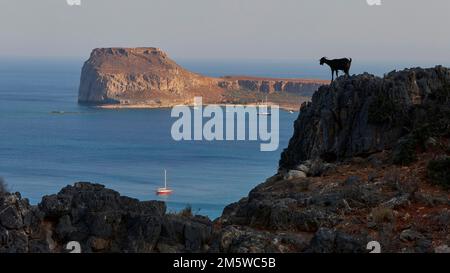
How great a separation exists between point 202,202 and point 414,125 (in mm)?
48568

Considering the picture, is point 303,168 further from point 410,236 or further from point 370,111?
point 410,236

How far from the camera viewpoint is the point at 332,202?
13.3m

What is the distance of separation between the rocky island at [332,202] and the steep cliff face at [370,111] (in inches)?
0.9

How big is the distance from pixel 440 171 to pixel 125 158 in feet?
274

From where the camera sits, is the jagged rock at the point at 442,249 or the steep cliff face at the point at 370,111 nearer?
the jagged rock at the point at 442,249

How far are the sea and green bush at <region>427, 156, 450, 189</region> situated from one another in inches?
1289

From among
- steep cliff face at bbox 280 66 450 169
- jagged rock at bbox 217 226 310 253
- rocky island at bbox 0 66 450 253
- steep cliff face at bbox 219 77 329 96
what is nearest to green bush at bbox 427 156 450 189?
rocky island at bbox 0 66 450 253

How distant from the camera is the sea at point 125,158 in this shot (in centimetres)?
7212

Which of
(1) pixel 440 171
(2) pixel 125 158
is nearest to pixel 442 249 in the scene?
(1) pixel 440 171

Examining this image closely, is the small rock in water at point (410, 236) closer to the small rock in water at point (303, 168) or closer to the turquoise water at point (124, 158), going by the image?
the small rock in water at point (303, 168)

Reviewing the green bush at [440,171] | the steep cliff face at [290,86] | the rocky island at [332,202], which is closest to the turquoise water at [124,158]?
the steep cliff face at [290,86]

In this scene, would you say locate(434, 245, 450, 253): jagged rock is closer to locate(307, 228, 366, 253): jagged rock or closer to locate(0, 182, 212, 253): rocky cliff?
locate(307, 228, 366, 253): jagged rock

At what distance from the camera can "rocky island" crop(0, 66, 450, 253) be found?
11.0 meters
